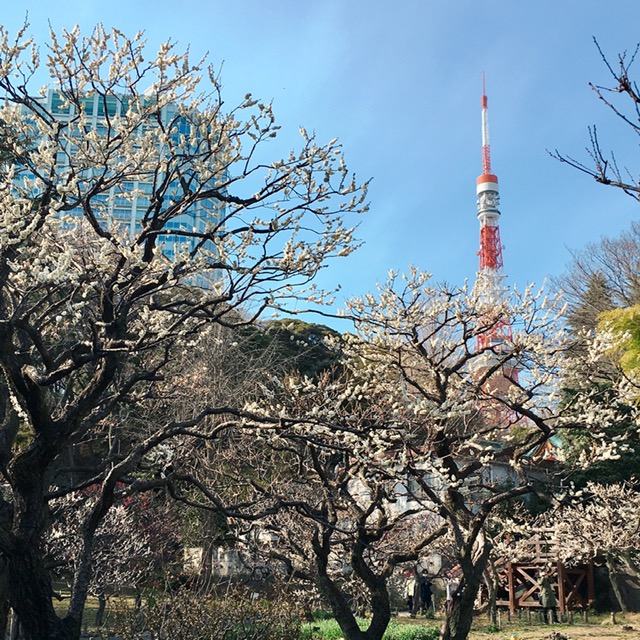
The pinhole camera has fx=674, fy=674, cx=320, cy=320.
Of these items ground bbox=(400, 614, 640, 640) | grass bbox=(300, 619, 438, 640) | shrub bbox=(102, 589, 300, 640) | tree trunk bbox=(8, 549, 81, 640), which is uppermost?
tree trunk bbox=(8, 549, 81, 640)

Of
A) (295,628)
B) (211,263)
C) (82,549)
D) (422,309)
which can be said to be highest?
(422,309)

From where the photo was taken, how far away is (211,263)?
5.69 meters

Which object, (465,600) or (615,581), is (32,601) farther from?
(615,581)

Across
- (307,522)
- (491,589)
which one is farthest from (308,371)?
(307,522)

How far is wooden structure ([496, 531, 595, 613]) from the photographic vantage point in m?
17.5

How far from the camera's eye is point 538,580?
1770cm

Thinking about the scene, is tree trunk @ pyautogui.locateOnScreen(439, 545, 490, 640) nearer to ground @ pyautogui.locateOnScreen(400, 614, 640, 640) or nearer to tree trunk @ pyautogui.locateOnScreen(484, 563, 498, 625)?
ground @ pyautogui.locateOnScreen(400, 614, 640, 640)

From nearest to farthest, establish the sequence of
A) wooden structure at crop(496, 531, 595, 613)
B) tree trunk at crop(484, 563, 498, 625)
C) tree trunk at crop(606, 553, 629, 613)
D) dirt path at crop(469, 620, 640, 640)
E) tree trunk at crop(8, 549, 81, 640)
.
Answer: tree trunk at crop(8, 549, 81, 640), dirt path at crop(469, 620, 640, 640), tree trunk at crop(484, 563, 498, 625), tree trunk at crop(606, 553, 629, 613), wooden structure at crop(496, 531, 595, 613)

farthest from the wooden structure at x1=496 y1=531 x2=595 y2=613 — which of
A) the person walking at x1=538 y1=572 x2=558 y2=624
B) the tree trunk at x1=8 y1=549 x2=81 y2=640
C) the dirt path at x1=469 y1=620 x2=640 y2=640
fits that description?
the tree trunk at x1=8 y1=549 x2=81 y2=640

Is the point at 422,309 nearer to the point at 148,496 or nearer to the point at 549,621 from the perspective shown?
the point at 148,496

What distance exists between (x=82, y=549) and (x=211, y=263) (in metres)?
2.48

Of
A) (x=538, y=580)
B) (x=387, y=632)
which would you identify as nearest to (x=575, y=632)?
(x=538, y=580)

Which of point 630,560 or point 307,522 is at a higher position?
point 307,522

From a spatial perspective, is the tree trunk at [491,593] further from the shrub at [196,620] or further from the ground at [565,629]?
the shrub at [196,620]
